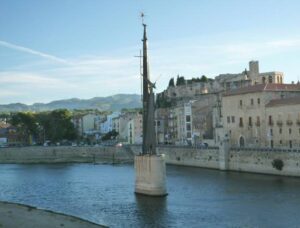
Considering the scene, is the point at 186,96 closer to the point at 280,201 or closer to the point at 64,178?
the point at 64,178

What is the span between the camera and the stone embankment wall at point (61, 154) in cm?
11631

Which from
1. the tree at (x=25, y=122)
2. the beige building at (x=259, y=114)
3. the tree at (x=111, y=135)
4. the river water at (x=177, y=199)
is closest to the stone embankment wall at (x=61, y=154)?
the tree at (x=25, y=122)

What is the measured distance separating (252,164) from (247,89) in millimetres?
18360

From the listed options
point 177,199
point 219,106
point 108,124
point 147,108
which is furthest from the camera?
point 108,124

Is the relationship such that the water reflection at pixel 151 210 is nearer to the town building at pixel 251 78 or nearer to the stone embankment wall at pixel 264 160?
the stone embankment wall at pixel 264 160

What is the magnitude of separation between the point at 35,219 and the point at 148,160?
586 inches

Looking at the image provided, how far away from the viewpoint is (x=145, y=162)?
51.9 metres

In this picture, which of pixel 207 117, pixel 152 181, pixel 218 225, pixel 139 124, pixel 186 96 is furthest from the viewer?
pixel 186 96

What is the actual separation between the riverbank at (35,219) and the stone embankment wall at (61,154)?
233 feet

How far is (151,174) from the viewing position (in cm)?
5138

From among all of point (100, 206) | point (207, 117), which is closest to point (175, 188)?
point (100, 206)

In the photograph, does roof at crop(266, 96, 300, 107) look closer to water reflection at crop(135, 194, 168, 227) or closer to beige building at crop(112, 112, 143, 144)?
water reflection at crop(135, 194, 168, 227)

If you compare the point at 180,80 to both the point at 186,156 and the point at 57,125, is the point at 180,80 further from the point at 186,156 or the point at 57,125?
the point at 186,156

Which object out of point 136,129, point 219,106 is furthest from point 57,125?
point 219,106
